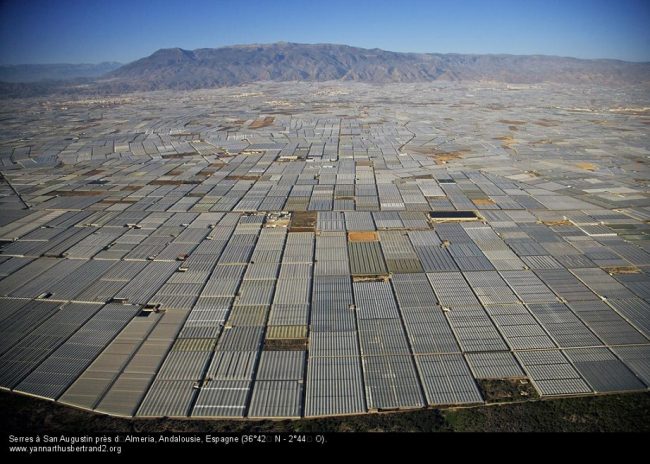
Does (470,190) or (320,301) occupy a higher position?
(470,190)

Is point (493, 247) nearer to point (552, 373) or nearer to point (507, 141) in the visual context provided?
point (552, 373)

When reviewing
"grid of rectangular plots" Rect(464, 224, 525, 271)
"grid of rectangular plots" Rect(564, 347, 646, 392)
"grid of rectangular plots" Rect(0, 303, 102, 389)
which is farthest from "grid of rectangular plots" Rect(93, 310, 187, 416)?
"grid of rectangular plots" Rect(464, 224, 525, 271)

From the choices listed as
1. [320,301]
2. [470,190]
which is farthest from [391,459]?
[470,190]

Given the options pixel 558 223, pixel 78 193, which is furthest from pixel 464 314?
pixel 78 193

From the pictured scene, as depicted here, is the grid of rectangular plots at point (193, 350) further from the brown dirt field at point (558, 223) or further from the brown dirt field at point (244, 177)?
the brown dirt field at point (558, 223)

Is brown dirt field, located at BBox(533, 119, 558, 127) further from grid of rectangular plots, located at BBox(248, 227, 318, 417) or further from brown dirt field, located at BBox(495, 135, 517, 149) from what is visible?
grid of rectangular plots, located at BBox(248, 227, 318, 417)

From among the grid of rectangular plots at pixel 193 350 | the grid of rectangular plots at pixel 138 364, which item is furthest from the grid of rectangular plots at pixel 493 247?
the grid of rectangular plots at pixel 138 364

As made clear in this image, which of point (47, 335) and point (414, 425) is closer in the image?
point (414, 425)

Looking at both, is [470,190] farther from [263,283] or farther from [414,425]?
[414,425]
